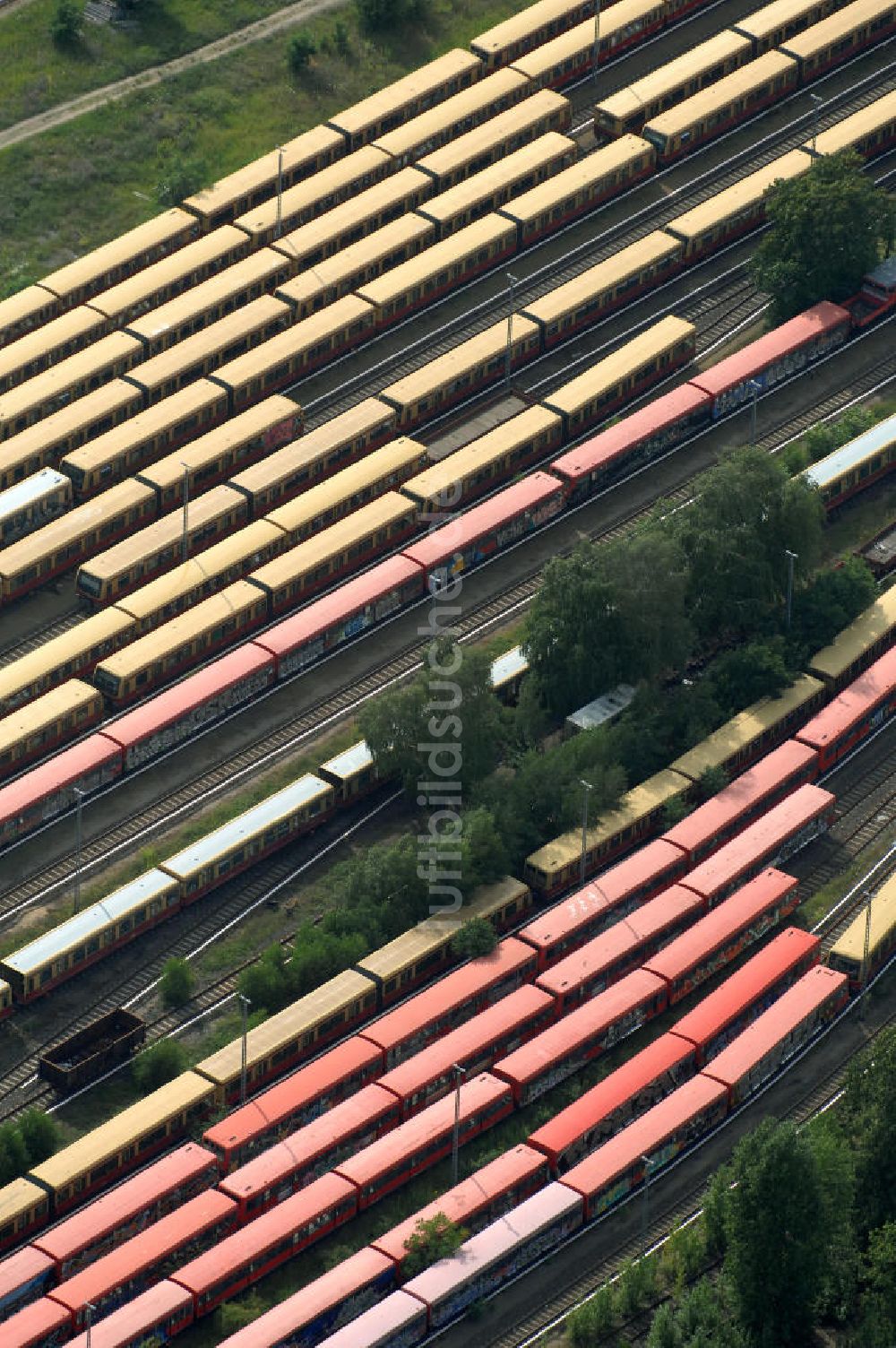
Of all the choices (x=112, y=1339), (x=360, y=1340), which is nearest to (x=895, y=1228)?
(x=360, y=1340)

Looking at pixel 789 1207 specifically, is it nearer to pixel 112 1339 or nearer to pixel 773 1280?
pixel 773 1280

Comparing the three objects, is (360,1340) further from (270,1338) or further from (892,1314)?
(892,1314)

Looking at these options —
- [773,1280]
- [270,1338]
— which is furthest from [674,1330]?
[270,1338]

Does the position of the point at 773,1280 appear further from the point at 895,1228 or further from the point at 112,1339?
the point at 112,1339

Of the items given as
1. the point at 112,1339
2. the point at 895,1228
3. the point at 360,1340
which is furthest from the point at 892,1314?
the point at 112,1339

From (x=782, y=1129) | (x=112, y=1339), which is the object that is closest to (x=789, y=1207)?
(x=782, y=1129)

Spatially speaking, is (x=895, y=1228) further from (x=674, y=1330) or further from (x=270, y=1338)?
(x=270, y=1338)
